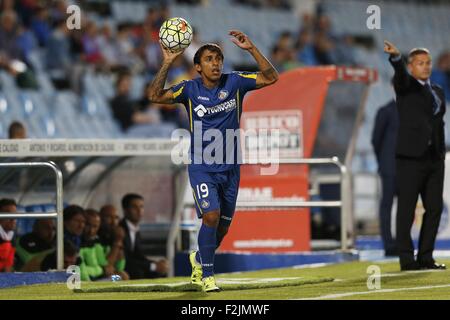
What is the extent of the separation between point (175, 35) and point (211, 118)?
78 cm

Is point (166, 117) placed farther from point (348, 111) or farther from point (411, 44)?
point (411, 44)

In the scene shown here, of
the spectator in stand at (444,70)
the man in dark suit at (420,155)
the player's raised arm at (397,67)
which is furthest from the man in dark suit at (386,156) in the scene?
the spectator in stand at (444,70)

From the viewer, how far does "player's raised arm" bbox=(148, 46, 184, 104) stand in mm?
10672

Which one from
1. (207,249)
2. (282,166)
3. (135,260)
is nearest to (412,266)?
(207,249)

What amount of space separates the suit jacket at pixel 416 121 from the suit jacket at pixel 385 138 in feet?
12.0

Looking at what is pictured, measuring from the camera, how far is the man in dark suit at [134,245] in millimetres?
14961

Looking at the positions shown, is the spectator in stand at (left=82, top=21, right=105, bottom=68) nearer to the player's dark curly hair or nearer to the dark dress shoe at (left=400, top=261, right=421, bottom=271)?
the dark dress shoe at (left=400, top=261, right=421, bottom=271)

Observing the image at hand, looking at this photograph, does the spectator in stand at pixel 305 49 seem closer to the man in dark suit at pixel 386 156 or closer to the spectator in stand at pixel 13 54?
the spectator in stand at pixel 13 54

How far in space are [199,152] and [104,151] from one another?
3962 millimetres

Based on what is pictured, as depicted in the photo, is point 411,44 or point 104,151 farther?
point 411,44

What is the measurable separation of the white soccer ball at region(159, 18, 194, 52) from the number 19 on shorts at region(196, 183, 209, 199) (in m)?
1.15

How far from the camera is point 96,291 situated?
11.0m
